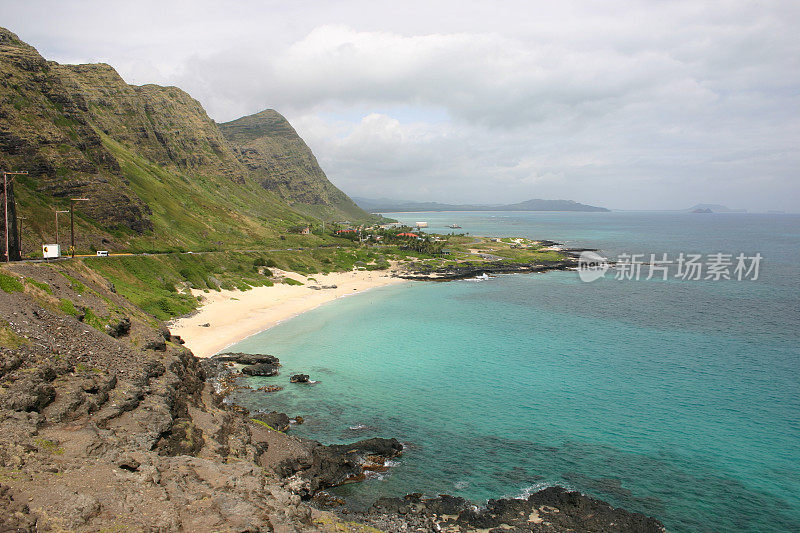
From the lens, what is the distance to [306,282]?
87.4 meters

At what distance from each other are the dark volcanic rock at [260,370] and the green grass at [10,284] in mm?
18961

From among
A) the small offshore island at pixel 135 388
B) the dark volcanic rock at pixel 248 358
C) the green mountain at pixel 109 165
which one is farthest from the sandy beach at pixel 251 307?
the green mountain at pixel 109 165

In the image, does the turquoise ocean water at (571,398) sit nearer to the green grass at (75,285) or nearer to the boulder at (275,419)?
the boulder at (275,419)

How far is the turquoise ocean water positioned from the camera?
24828 millimetres

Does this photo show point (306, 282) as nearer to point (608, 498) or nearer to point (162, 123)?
point (608, 498)

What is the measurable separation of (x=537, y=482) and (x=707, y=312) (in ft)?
189

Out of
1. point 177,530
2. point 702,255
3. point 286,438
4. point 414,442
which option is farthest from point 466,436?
point 702,255

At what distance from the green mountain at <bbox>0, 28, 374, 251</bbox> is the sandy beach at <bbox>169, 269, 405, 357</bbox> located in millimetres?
20771

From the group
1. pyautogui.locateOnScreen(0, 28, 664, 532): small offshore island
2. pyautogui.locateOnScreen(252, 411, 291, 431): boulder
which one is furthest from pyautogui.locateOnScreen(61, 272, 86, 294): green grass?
pyautogui.locateOnScreen(252, 411, 291, 431): boulder

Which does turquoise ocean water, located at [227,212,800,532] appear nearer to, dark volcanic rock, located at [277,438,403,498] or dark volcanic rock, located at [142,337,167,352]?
dark volcanic rock, located at [277,438,403,498]

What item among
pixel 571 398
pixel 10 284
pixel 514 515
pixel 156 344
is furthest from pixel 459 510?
pixel 10 284

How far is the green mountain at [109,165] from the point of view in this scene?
6769 centimetres

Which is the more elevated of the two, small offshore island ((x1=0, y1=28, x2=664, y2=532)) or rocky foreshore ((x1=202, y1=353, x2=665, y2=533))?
small offshore island ((x1=0, y1=28, x2=664, y2=532))

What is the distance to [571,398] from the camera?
36781 millimetres
